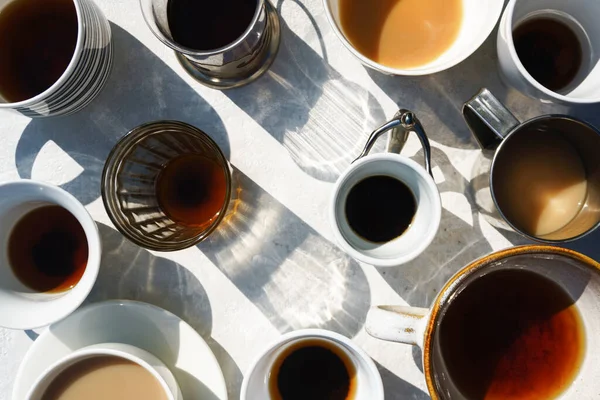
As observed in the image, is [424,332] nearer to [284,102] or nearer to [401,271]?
[401,271]

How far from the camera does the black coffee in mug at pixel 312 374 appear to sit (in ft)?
2.62

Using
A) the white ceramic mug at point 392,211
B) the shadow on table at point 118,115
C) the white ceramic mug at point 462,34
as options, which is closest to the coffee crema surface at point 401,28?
the white ceramic mug at point 462,34

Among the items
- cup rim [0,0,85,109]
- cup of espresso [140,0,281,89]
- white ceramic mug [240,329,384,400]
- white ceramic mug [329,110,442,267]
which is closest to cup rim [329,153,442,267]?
white ceramic mug [329,110,442,267]

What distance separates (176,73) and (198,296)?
0.33m

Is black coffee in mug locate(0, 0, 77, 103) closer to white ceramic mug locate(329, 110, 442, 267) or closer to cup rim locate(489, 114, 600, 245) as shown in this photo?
white ceramic mug locate(329, 110, 442, 267)

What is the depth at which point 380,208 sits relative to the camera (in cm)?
78

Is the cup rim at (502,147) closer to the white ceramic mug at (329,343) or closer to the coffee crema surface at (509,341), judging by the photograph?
the coffee crema surface at (509,341)

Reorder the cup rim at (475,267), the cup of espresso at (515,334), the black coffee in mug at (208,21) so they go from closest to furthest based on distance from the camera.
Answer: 1. the cup rim at (475,267)
2. the cup of espresso at (515,334)
3. the black coffee in mug at (208,21)

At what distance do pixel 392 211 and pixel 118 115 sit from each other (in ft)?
1.38

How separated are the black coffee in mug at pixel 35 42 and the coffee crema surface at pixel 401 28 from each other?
1.27ft

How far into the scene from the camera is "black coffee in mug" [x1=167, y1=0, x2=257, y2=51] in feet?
2.53

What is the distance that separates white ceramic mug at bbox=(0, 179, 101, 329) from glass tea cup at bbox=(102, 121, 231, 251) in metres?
0.04

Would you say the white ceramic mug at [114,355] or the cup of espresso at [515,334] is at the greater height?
the cup of espresso at [515,334]

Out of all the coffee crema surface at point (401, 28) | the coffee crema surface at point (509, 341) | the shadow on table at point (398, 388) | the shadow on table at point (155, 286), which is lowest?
the shadow on table at point (398, 388)
